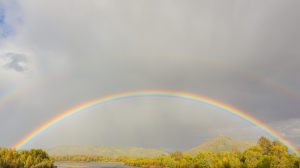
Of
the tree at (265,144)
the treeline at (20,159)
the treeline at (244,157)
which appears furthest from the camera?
the tree at (265,144)

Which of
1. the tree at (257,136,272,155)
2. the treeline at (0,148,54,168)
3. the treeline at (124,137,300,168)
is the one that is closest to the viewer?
the treeline at (0,148,54,168)

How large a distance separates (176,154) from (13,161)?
11232cm

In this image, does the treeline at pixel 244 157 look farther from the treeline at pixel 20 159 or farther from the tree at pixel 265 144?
the treeline at pixel 20 159

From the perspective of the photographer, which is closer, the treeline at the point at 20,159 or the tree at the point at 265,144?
the treeline at the point at 20,159

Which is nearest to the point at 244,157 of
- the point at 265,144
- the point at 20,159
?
the point at 265,144

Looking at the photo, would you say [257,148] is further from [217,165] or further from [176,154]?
[176,154]

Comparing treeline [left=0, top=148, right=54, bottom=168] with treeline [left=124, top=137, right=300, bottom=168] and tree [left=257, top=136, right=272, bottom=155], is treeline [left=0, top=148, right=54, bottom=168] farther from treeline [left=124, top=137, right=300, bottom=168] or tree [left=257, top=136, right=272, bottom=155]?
tree [left=257, top=136, right=272, bottom=155]

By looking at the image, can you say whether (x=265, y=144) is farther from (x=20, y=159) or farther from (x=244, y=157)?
(x=20, y=159)

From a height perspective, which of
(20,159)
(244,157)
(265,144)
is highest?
(265,144)

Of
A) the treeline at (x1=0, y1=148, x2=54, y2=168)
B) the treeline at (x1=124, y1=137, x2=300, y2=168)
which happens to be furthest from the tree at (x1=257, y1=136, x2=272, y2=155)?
the treeline at (x1=0, y1=148, x2=54, y2=168)

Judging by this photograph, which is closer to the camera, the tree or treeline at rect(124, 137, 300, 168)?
treeline at rect(124, 137, 300, 168)

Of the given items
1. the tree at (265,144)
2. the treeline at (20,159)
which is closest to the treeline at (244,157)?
the tree at (265,144)

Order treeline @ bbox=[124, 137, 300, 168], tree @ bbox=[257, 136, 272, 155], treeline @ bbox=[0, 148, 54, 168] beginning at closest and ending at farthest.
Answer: treeline @ bbox=[0, 148, 54, 168], treeline @ bbox=[124, 137, 300, 168], tree @ bbox=[257, 136, 272, 155]

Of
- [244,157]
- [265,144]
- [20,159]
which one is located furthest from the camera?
[265,144]
